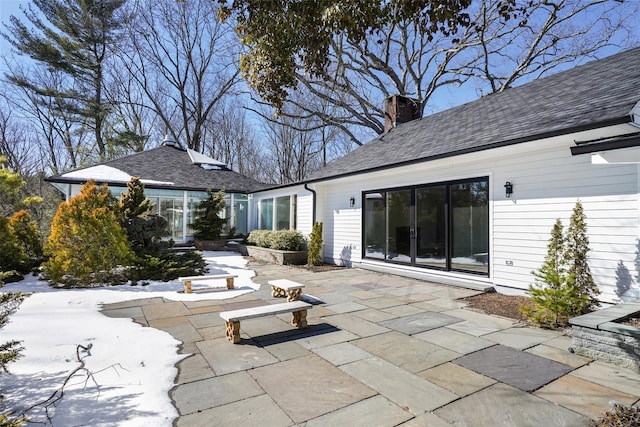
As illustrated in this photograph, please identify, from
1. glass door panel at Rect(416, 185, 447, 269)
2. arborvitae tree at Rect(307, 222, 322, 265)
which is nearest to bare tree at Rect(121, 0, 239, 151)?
arborvitae tree at Rect(307, 222, 322, 265)

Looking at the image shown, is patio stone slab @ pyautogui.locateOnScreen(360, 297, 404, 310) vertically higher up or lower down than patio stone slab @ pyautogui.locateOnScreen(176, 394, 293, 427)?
lower down

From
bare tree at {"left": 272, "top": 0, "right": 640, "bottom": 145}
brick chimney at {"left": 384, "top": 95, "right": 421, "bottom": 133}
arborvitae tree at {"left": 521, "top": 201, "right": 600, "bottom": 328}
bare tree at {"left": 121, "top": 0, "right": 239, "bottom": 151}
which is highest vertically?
bare tree at {"left": 121, "top": 0, "right": 239, "bottom": 151}

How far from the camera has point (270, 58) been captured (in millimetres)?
3080

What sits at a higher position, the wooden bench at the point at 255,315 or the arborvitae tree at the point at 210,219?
the arborvitae tree at the point at 210,219

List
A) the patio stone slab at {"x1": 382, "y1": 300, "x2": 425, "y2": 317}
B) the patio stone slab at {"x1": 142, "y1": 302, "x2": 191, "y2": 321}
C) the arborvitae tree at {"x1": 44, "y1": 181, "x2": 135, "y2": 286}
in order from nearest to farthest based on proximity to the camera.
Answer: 1. the patio stone slab at {"x1": 142, "y1": 302, "x2": 191, "y2": 321}
2. the patio stone slab at {"x1": 382, "y1": 300, "x2": 425, "y2": 317}
3. the arborvitae tree at {"x1": 44, "y1": 181, "x2": 135, "y2": 286}

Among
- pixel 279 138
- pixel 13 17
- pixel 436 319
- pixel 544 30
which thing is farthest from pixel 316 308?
pixel 13 17

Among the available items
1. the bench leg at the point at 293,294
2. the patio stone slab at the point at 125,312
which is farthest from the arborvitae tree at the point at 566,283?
the patio stone slab at the point at 125,312

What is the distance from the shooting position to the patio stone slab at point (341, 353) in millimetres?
3286

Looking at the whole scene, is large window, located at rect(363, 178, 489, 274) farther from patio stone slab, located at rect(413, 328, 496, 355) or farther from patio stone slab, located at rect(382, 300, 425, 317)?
patio stone slab, located at rect(413, 328, 496, 355)

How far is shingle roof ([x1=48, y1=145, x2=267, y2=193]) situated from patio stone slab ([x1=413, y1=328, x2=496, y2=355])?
474 inches

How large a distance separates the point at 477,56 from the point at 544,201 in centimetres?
1433

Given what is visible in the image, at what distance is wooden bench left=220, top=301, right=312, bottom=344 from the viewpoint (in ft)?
12.3

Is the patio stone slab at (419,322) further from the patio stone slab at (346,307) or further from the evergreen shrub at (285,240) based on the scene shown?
the evergreen shrub at (285,240)

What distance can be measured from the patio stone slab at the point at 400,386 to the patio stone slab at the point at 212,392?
2.90ft
